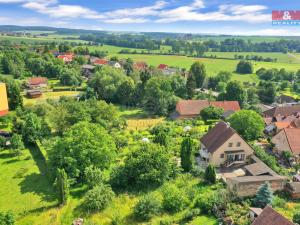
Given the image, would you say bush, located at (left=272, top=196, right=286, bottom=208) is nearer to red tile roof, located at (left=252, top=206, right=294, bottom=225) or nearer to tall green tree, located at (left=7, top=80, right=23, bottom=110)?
A: red tile roof, located at (left=252, top=206, right=294, bottom=225)

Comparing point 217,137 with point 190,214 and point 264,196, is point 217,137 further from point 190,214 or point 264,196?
point 190,214

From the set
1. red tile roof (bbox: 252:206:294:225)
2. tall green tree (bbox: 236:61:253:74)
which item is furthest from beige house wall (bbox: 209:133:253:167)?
tall green tree (bbox: 236:61:253:74)

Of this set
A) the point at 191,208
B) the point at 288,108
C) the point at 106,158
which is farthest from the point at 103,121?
the point at 288,108

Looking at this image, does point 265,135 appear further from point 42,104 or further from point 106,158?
point 42,104

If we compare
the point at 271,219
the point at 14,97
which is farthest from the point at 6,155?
the point at 271,219

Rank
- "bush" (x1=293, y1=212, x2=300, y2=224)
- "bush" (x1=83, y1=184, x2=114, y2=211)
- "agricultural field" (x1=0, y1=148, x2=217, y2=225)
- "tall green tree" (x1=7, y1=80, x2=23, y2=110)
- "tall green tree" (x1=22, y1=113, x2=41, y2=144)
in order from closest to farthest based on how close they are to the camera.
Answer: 1. "bush" (x1=293, y1=212, x2=300, y2=224)
2. "agricultural field" (x1=0, y1=148, x2=217, y2=225)
3. "bush" (x1=83, y1=184, x2=114, y2=211)
4. "tall green tree" (x1=22, y1=113, x2=41, y2=144)
5. "tall green tree" (x1=7, y1=80, x2=23, y2=110)
